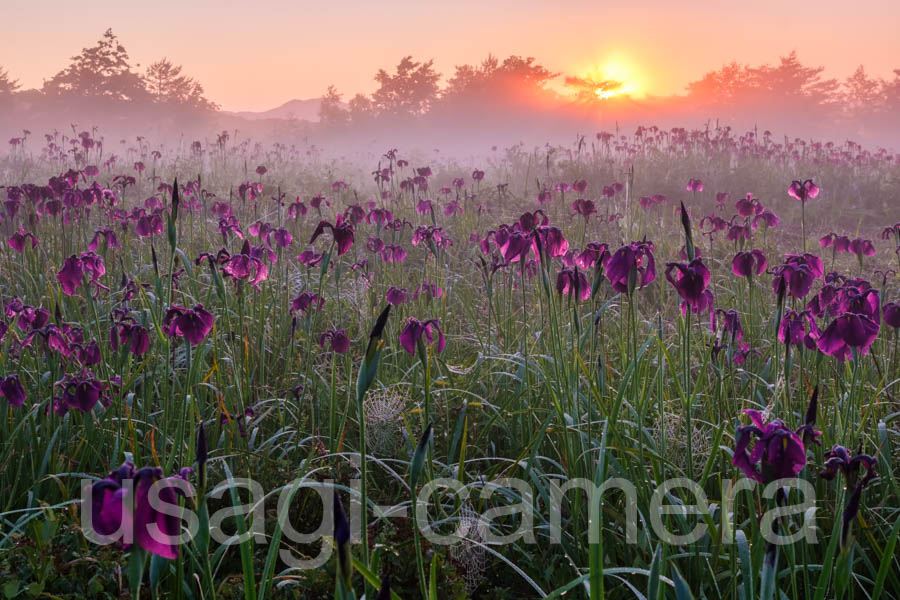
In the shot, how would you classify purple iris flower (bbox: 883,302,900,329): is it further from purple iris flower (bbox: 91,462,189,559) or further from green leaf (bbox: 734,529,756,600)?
purple iris flower (bbox: 91,462,189,559)

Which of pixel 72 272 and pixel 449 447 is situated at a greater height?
pixel 72 272

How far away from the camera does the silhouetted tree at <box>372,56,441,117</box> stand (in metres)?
36.0

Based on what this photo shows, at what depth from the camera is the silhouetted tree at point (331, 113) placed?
35.4 meters

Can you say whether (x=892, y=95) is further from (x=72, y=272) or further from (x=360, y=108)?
(x=72, y=272)

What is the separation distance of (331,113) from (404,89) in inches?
178

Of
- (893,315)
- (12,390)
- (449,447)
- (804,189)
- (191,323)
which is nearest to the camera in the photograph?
(191,323)

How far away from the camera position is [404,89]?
36250mm

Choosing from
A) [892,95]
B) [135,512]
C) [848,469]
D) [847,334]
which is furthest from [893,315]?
[892,95]

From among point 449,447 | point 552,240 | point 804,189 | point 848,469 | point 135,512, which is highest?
point 804,189

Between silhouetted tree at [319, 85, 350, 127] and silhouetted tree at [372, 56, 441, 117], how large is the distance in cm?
215

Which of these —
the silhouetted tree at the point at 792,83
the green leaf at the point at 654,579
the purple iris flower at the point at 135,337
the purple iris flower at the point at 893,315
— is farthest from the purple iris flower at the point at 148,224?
the silhouetted tree at the point at 792,83

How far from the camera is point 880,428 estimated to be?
7.06 feet

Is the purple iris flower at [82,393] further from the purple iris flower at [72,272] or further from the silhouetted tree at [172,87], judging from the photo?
the silhouetted tree at [172,87]

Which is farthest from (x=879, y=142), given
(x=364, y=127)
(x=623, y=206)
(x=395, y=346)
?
(x=395, y=346)
